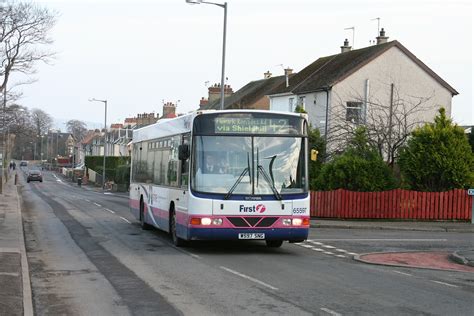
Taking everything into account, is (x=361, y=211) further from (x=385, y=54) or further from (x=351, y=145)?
(x=385, y=54)

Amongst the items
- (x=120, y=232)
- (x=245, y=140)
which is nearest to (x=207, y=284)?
(x=245, y=140)

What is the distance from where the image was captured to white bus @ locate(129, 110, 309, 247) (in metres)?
14.9

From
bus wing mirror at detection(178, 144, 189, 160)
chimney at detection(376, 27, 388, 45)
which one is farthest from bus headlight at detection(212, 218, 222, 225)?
chimney at detection(376, 27, 388, 45)

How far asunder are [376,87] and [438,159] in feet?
57.7

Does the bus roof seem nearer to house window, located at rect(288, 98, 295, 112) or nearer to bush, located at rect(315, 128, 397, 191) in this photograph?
bush, located at rect(315, 128, 397, 191)

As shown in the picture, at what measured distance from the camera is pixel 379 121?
38469mm

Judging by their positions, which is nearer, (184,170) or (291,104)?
(184,170)

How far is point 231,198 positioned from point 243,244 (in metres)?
3.54

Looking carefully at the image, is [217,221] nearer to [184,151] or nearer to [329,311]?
[184,151]

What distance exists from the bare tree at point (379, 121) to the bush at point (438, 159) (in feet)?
6.97

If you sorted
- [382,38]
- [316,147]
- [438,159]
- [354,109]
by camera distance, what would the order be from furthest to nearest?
[382,38]
[354,109]
[316,147]
[438,159]

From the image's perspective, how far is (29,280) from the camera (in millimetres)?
11484

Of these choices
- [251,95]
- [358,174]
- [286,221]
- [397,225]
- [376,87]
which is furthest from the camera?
[251,95]

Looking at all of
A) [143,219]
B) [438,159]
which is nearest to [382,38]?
[438,159]
